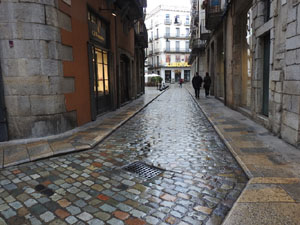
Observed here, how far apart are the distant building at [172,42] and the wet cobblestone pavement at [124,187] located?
5878 centimetres

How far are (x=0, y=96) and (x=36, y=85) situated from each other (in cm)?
87

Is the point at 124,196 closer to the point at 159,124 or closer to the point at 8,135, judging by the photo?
the point at 8,135

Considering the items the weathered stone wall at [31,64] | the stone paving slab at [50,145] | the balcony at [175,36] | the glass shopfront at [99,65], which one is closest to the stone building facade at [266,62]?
the stone paving slab at [50,145]

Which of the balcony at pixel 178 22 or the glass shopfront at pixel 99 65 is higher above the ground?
the balcony at pixel 178 22

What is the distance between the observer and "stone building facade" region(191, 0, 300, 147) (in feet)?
17.3

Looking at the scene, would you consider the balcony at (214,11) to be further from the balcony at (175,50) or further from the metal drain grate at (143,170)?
the balcony at (175,50)

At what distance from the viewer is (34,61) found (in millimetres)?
6320

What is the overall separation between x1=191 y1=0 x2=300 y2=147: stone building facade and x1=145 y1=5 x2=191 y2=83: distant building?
4967 cm

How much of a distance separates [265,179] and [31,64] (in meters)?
5.81

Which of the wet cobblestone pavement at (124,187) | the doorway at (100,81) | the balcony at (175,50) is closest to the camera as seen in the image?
the wet cobblestone pavement at (124,187)

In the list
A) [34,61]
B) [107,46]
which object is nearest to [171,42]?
[107,46]

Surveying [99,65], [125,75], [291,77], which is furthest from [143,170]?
[125,75]

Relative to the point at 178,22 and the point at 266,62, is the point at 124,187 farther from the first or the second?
the point at 178,22

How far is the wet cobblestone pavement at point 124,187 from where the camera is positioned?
2902 millimetres
